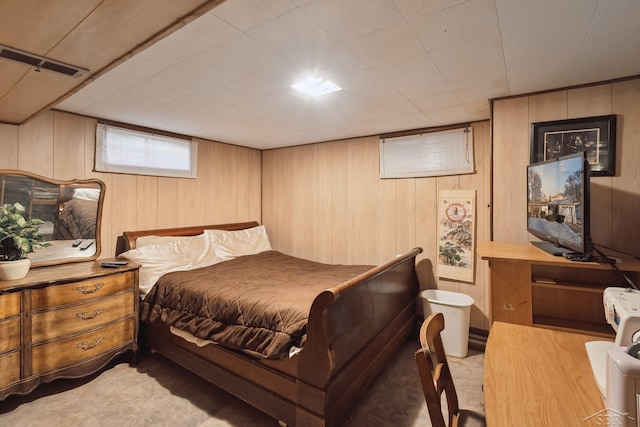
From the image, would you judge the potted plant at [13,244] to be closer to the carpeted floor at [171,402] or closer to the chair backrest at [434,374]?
the carpeted floor at [171,402]

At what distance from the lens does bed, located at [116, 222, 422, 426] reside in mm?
1802

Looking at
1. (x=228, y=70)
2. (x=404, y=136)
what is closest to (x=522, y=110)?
(x=404, y=136)

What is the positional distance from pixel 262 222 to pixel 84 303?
2.73 metres

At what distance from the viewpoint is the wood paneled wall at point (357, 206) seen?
316 centimetres

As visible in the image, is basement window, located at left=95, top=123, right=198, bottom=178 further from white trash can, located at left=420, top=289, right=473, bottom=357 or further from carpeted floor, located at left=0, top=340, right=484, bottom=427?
white trash can, located at left=420, top=289, right=473, bottom=357

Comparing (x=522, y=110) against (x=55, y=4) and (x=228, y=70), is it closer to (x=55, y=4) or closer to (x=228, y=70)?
(x=228, y=70)

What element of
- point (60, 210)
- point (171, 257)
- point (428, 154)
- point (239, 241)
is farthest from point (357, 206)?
point (60, 210)

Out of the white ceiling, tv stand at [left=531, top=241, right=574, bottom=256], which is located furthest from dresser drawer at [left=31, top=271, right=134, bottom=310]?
tv stand at [left=531, top=241, right=574, bottom=256]

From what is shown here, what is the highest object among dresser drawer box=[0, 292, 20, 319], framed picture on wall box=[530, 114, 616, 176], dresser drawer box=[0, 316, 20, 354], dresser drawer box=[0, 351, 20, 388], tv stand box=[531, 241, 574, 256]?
framed picture on wall box=[530, 114, 616, 176]

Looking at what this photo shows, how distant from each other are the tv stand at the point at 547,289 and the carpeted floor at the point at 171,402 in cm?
74

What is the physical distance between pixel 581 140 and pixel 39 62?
3386 mm

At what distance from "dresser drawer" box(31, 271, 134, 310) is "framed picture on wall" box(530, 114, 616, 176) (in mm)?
3552

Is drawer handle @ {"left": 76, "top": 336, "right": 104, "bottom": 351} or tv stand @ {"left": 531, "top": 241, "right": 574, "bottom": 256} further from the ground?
tv stand @ {"left": 531, "top": 241, "right": 574, "bottom": 256}

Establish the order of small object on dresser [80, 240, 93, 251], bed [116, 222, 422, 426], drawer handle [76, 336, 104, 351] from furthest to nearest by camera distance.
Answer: small object on dresser [80, 240, 93, 251], drawer handle [76, 336, 104, 351], bed [116, 222, 422, 426]
